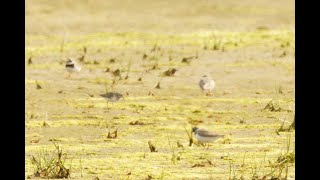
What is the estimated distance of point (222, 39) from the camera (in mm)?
21344

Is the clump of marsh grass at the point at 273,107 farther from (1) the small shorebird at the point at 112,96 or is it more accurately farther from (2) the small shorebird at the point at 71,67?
(2) the small shorebird at the point at 71,67

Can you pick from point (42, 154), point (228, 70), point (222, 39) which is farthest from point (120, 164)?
point (222, 39)

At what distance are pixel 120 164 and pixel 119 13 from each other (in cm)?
1653

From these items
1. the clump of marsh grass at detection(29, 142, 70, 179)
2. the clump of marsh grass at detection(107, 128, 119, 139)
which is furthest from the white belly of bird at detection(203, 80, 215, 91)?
the clump of marsh grass at detection(29, 142, 70, 179)

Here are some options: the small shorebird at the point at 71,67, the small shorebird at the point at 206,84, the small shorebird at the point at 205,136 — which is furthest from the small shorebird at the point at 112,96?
Result: the small shorebird at the point at 205,136

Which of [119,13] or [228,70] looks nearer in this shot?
[228,70]

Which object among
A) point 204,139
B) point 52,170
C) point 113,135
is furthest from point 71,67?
point 52,170

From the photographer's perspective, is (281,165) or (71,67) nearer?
(281,165)

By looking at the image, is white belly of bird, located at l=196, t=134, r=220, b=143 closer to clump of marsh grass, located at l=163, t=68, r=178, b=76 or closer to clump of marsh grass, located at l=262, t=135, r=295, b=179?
clump of marsh grass, located at l=262, t=135, r=295, b=179

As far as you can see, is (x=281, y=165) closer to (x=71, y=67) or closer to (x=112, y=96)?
(x=112, y=96)

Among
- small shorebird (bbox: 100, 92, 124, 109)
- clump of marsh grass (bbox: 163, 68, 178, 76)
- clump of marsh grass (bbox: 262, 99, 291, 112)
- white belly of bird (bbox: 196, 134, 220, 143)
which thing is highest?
clump of marsh grass (bbox: 163, 68, 178, 76)
